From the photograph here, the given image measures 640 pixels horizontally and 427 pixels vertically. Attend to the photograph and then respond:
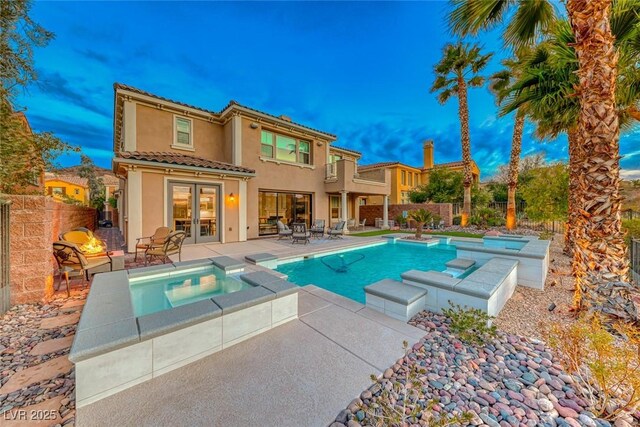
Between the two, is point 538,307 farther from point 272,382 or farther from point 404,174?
point 404,174

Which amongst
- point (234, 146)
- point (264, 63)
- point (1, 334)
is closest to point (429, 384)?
point (1, 334)

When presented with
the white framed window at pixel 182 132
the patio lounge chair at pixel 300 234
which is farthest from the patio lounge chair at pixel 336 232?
the white framed window at pixel 182 132

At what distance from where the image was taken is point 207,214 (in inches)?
433

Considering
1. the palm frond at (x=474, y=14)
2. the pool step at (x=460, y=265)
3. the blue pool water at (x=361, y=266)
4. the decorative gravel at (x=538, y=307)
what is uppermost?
the palm frond at (x=474, y=14)

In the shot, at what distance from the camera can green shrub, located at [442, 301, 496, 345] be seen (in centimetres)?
319

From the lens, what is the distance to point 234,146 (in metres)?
12.1

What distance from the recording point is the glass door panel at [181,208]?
10.0m

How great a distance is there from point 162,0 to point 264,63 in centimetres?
1176

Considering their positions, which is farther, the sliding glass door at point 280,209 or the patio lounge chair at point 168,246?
the sliding glass door at point 280,209

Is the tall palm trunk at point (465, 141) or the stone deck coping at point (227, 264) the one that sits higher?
the tall palm trunk at point (465, 141)

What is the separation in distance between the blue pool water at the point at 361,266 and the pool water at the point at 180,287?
2047 mm

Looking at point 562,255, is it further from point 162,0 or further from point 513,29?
point 162,0

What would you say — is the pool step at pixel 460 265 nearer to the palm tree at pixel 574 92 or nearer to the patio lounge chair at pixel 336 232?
the palm tree at pixel 574 92

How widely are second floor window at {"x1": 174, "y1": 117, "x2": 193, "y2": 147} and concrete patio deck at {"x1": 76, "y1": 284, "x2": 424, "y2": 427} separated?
11478mm
